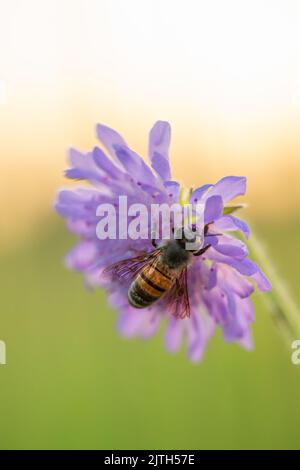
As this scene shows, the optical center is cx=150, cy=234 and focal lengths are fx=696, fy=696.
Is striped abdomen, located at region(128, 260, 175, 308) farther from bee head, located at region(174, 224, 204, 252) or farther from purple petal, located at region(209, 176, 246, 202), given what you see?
purple petal, located at region(209, 176, 246, 202)

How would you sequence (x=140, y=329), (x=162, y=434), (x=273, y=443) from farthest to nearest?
(x=162, y=434) → (x=273, y=443) → (x=140, y=329)

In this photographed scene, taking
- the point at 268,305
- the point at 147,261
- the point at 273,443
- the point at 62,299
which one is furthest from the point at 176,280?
the point at 62,299

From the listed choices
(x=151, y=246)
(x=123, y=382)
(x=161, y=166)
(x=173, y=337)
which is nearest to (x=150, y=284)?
(x=151, y=246)

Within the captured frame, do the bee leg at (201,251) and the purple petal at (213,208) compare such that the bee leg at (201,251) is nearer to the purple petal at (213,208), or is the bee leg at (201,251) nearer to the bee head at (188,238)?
the bee head at (188,238)

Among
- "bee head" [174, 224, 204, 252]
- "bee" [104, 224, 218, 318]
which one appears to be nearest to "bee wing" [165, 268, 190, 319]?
"bee" [104, 224, 218, 318]

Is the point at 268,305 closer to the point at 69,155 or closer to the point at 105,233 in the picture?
the point at 105,233

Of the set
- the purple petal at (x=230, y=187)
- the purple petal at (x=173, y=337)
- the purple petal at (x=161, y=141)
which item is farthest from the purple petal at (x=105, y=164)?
the purple petal at (x=173, y=337)

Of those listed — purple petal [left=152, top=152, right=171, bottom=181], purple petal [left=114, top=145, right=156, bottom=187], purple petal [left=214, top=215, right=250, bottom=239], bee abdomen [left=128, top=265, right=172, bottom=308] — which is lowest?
bee abdomen [left=128, top=265, right=172, bottom=308]
